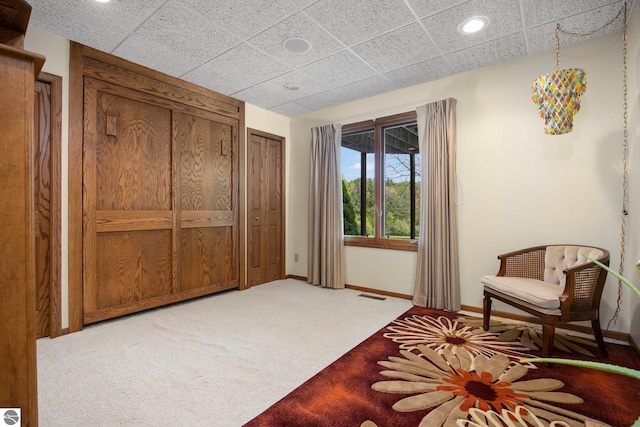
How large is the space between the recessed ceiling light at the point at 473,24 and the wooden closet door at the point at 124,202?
314 cm

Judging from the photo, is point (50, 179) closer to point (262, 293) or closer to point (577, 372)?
point (262, 293)

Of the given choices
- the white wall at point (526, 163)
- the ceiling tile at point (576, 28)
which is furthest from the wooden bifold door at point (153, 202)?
the ceiling tile at point (576, 28)

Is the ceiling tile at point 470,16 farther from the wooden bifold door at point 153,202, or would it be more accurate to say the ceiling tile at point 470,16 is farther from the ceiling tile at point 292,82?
the wooden bifold door at point 153,202

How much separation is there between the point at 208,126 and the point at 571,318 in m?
4.15

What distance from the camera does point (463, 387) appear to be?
189 cm

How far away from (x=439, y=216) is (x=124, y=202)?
3.42m

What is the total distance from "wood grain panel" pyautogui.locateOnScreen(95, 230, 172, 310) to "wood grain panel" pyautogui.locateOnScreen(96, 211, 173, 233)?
65 millimetres

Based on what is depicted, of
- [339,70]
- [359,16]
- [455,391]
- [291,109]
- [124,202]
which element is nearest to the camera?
[455,391]

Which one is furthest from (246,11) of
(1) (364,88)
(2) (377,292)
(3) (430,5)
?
(2) (377,292)

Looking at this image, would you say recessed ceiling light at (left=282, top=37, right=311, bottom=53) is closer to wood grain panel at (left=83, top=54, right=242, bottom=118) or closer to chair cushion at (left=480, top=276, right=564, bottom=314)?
wood grain panel at (left=83, top=54, right=242, bottom=118)

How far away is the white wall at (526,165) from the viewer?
2.70m

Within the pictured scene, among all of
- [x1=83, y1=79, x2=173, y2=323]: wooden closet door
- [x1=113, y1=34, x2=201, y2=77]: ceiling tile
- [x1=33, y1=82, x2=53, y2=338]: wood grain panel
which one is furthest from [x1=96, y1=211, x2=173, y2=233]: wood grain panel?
[x1=113, y1=34, x2=201, y2=77]: ceiling tile

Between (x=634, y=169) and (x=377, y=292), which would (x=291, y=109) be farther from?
(x=634, y=169)

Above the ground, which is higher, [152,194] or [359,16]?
[359,16]
